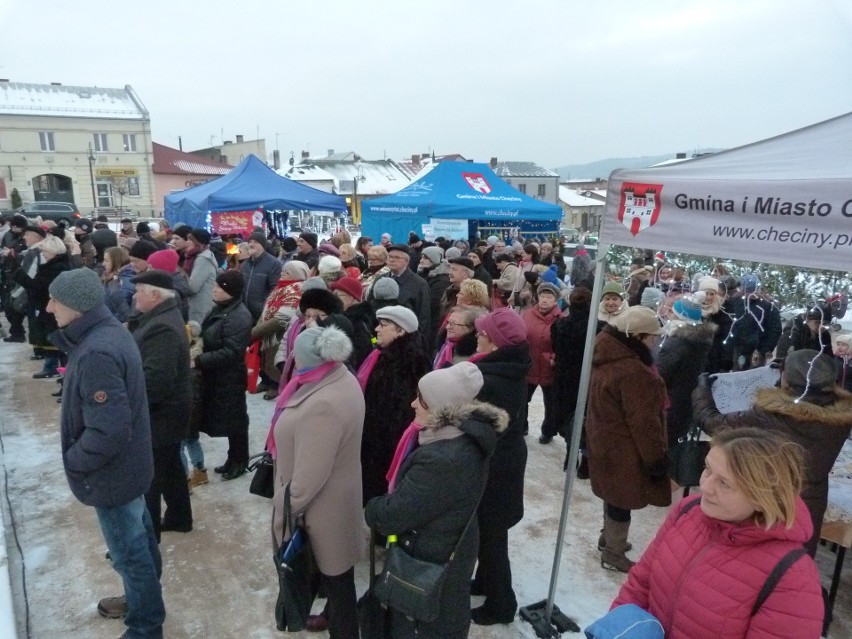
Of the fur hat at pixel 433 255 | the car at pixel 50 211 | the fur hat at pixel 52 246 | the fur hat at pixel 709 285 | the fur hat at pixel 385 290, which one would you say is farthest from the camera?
the car at pixel 50 211

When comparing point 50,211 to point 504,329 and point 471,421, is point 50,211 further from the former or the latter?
point 471,421

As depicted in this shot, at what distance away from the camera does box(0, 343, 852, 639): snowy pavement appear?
9.87 feet

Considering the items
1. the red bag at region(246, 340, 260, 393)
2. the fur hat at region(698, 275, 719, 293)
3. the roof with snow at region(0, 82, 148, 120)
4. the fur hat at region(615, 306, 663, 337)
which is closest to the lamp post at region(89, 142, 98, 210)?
the roof with snow at region(0, 82, 148, 120)

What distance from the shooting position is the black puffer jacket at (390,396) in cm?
323

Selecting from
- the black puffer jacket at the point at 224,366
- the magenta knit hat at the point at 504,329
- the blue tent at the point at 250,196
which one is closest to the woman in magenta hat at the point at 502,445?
the magenta knit hat at the point at 504,329

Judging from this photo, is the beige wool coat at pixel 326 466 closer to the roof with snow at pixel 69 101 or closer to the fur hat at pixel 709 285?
the fur hat at pixel 709 285

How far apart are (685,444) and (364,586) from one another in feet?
6.92

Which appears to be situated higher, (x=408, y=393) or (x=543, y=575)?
(x=408, y=393)

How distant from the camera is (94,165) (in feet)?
135

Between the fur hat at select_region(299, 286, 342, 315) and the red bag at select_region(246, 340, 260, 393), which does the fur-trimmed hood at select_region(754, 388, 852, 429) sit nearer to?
the fur hat at select_region(299, 286, 342, 315)

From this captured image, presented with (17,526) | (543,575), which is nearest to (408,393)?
(543,575)

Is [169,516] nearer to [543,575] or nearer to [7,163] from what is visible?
[543,575]

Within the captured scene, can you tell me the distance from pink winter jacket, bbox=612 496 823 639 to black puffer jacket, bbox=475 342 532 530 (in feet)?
3.62

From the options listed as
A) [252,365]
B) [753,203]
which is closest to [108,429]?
[252,365]
